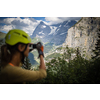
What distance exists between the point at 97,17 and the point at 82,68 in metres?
2.88

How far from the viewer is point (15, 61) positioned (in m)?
1.25

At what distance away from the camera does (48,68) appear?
314 cm

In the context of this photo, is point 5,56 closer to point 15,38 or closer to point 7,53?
point 7,53

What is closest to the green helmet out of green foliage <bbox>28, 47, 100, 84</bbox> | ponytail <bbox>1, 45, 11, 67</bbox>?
ponytail <bbox>1, 45, 11, 67</bbox>

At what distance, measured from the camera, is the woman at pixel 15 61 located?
1.06 m

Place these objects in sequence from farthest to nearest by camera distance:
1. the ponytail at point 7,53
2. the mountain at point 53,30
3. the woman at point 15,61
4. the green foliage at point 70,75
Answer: the mountain at point 53,30, the green foliage at point 70,75, the ponytail at point 7,53, the woman at point 15,61

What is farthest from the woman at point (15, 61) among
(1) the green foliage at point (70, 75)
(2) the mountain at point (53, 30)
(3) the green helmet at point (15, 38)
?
(2) the mountain at point (53, 30)

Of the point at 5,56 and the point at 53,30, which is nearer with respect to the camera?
the point at 5,56

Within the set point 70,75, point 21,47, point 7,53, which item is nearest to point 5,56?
point 7,53

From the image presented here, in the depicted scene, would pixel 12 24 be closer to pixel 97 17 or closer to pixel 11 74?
pixel 11 74

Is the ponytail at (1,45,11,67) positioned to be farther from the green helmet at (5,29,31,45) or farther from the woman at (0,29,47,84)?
the green helmet at (5,29,31,45)

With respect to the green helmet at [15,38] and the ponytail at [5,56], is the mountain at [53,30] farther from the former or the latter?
the ponytail at [5,56]

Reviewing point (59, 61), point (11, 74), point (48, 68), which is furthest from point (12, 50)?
point (59, 61)

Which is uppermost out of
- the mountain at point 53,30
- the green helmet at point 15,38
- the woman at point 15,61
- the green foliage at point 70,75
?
the mountain at point 53,30
